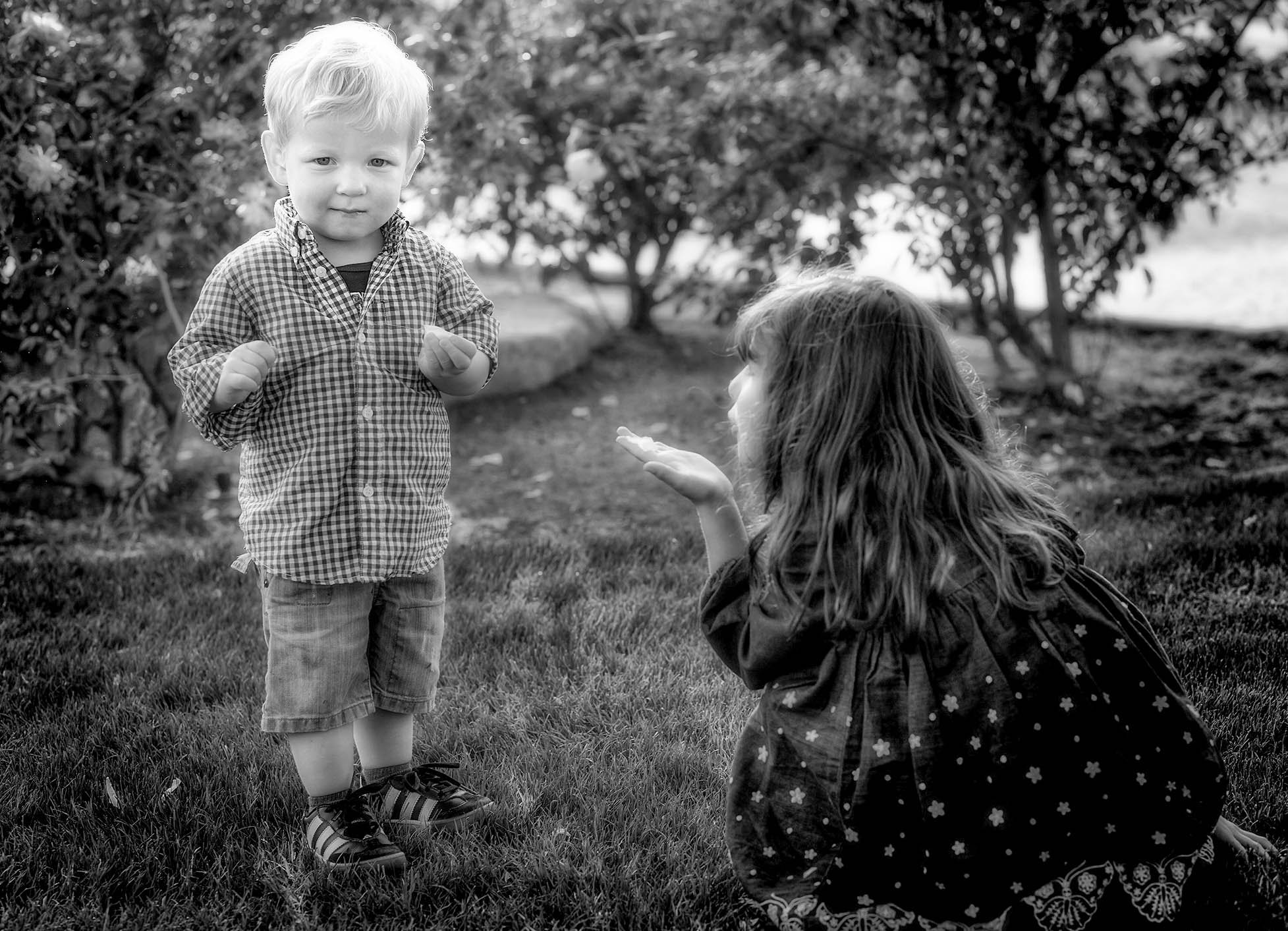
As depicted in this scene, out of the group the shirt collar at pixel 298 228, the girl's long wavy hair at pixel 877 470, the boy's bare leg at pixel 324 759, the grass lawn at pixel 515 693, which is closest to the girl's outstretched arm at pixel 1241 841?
the grass lawn at pixel 515 693

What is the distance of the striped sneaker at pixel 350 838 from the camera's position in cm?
212

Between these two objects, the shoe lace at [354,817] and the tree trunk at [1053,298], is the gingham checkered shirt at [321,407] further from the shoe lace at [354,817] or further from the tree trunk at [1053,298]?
the tree trunk at [1053,298]

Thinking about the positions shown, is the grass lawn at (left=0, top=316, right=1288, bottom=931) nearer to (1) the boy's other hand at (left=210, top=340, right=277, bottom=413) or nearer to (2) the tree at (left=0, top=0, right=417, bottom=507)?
(2) the tree at (left=0, top=0, right=417, bottom=507)

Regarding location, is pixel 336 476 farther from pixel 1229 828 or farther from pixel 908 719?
pixel 1229 828

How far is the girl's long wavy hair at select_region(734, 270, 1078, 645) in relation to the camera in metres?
1.83

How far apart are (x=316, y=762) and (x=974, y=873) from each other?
1.15 metres

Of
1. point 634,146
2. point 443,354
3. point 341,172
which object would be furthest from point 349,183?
point 634,146

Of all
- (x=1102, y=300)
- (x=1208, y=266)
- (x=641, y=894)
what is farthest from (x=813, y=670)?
(x=1208, y=266)

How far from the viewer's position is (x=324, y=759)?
221cm

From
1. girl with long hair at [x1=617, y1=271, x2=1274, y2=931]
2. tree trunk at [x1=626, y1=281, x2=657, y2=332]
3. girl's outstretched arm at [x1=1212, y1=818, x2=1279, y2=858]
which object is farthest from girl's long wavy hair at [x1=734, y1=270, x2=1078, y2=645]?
tree trunk at [x1=626, y1=281, x2=657, y2=332]

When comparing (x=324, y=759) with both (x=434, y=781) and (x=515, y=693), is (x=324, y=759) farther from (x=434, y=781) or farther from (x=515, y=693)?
(x=515, y=693)

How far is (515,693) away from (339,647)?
25.1 inches

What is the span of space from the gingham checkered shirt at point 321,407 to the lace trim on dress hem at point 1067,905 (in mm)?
896

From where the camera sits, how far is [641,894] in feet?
6.73
